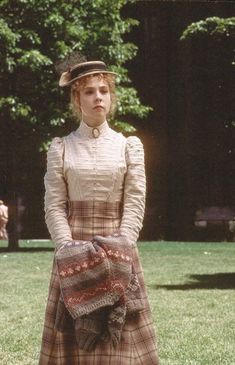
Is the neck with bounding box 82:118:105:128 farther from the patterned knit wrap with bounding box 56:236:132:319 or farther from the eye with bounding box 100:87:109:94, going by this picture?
the patterned knit wrap with bounding box 56:236:132:319

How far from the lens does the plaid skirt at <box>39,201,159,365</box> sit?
3.96 metres

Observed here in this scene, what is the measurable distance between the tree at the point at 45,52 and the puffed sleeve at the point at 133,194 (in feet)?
52.8

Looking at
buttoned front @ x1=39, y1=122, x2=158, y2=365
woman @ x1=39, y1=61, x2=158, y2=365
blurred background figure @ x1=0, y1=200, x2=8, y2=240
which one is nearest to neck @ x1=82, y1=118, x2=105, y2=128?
woman @ x1=39, y1=61, x2=158, y2=365

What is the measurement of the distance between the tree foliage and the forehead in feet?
52.7

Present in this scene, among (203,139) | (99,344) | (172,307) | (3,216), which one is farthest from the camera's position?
(203,139)

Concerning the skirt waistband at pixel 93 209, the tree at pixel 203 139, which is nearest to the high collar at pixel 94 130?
the skirt waistband at pixel 93 209

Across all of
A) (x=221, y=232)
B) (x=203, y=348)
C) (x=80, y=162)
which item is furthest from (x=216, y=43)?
(x=221, y=232)

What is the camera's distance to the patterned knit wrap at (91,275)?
12.5ft

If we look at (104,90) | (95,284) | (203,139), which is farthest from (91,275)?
(203,139)

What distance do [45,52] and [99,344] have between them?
17.4 meters

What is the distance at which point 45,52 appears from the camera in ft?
68.2

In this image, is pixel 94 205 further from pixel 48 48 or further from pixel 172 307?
pixel 48 48

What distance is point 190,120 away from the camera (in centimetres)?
2933

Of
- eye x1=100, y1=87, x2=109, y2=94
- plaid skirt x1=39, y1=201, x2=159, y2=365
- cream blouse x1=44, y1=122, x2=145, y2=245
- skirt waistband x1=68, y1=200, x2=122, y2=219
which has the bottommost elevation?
plaid skirt x1=39, y1=201, x2=159, y2=365
